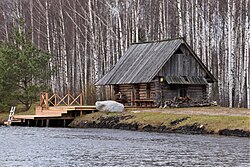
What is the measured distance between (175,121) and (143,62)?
44.9ft

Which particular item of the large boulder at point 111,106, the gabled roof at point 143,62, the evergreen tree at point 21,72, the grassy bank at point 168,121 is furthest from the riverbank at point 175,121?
the evergreen tree at point 21,72

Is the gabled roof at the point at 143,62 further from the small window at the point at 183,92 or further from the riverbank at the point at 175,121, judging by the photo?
the riverbank at the point at 175,121

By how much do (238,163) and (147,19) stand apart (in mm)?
45629

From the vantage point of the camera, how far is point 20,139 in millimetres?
30516

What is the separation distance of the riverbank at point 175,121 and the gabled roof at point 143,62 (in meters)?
4.95

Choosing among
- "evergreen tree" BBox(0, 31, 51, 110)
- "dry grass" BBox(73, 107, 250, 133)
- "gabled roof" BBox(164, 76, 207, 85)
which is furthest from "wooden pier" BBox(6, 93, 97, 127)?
"gabled roof" BBox(164, 76, 207, 85)

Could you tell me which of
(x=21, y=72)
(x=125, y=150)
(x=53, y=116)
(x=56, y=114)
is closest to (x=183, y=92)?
(x=56, y=114)

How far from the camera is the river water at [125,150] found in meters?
20.8

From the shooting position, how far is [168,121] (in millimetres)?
36500

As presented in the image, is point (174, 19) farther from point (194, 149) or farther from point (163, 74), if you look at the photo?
point (194, 149)

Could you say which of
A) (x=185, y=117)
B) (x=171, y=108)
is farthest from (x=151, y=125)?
(x=171, y=108)

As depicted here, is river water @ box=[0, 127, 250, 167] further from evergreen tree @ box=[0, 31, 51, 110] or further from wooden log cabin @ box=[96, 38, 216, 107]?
evergreen tree @ box=[0, 31, 51, 110]

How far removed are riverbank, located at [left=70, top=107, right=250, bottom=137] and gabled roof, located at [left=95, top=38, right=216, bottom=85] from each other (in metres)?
4.95

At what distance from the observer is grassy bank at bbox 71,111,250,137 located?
107 feet
